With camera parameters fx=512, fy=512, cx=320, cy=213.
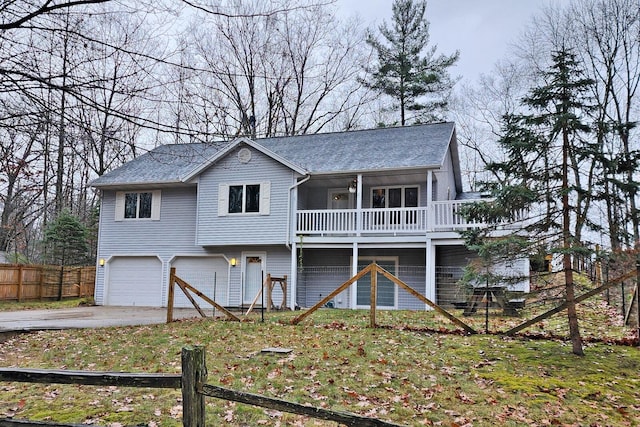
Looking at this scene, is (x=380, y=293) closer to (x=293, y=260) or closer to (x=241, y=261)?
(x=293, y=260)

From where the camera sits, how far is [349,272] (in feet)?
62.0

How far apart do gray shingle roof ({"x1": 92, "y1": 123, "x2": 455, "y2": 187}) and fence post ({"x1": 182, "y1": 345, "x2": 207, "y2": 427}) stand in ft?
44.0

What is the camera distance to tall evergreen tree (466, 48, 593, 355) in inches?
332

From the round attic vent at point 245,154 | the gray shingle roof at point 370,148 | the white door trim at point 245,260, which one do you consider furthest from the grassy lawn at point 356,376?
the round attic vent at point 245,154

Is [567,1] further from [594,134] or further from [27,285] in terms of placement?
[27,285]

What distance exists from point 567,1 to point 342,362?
73.3 feet

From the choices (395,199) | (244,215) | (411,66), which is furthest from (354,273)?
(411,66)

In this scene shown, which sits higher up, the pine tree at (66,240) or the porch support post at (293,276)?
the pine tree at (66,240)

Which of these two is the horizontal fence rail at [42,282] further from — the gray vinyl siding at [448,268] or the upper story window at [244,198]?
the gray vinyl siding at [448,268]

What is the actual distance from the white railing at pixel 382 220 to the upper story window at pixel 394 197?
74cm

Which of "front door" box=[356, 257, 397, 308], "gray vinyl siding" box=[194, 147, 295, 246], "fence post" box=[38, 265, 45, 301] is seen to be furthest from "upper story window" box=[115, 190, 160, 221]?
"front door" box=[356, 257, 397, 308]

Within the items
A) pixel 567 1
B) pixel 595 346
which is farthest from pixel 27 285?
pixel 567 1

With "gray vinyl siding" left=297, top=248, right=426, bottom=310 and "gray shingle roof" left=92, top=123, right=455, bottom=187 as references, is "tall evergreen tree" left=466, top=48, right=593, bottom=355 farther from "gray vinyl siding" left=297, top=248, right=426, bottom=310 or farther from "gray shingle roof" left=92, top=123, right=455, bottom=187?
"gray vinyl siding" left=297, top=248, right=426, bottom=310

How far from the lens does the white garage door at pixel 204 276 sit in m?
19.6
